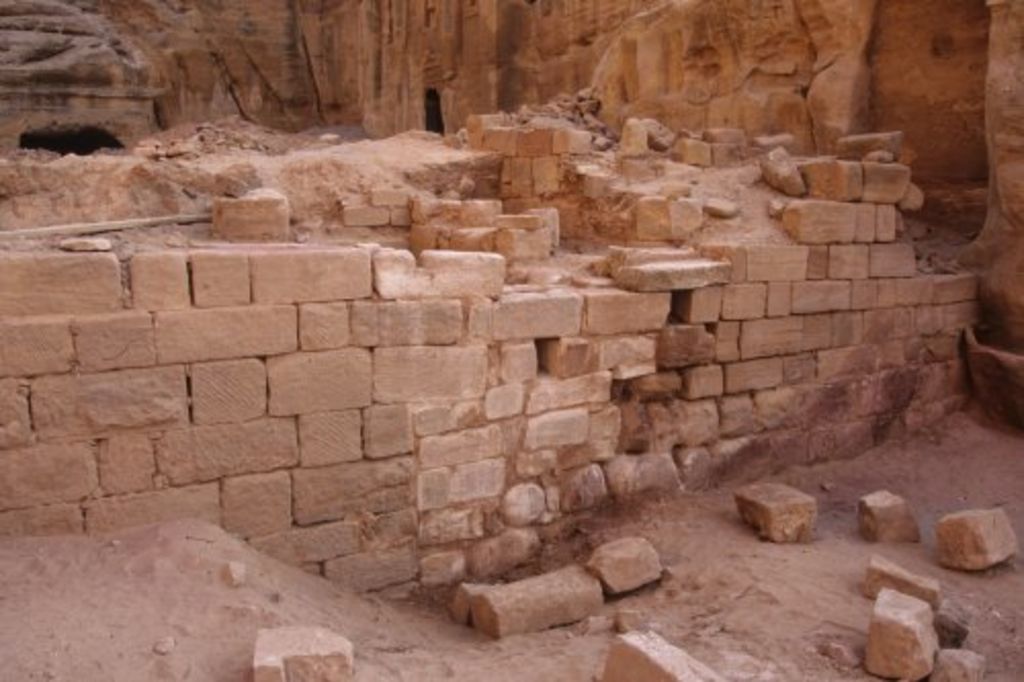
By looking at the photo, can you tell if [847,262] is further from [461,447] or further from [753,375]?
[461,447]

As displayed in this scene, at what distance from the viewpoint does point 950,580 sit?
5656mm

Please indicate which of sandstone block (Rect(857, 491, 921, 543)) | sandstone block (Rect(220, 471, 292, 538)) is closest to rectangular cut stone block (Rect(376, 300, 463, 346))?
sandstone block (Rect(220, 471, 292, 538))

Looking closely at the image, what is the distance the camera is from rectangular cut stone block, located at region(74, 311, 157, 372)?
4500 mm

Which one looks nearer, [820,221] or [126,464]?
[126,464]

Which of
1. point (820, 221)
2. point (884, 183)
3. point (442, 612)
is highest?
point (884, 183)

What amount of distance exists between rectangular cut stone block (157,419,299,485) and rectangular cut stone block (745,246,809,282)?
12.6 feet

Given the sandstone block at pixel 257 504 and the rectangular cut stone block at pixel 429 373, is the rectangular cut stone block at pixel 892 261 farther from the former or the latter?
the sandstone block at pixel 257 504

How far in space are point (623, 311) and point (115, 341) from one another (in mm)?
3339

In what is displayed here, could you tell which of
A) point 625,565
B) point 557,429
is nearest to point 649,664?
point 625,565

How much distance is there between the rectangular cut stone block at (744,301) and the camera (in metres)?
6.88

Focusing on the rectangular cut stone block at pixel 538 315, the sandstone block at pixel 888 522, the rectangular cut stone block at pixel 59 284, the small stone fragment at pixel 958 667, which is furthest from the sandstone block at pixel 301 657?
the sandstone block at pixel 888 522

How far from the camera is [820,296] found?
744 cm

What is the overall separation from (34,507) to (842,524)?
5339mm

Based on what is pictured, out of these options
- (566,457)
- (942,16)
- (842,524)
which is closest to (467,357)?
(566,457)
